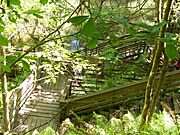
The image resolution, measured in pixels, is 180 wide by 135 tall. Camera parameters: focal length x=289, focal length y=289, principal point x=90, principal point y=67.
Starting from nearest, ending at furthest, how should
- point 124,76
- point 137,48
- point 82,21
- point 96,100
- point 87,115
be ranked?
point 82,21, point 96,100, point 87,115, point 124,76, point 137,48

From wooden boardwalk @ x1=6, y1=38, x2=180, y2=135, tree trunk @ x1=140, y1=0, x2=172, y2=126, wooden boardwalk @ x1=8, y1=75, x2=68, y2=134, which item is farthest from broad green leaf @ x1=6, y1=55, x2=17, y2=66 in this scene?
wooden boardwalk @ x1=8, y1=75, x2=68, y2=134

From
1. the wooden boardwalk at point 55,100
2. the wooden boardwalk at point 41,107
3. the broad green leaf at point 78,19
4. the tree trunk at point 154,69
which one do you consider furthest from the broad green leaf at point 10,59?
the wooden boardwalk at point 41,107

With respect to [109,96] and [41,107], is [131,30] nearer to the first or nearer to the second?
[109,96]

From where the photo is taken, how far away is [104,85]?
8281mm

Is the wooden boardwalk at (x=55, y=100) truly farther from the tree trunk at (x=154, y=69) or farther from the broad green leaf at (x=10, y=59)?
the broad green leaf at (x=10, y=59)

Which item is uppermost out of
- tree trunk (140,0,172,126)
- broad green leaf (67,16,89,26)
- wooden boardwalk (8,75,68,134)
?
broad green leaf (67,16,89,26)

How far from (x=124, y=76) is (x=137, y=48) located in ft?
10.5

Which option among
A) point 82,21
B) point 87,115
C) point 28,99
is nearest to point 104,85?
point 87,115

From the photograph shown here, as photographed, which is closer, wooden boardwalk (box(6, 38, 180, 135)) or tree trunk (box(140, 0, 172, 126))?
tree trunk (box(140, 0, 172, 126))

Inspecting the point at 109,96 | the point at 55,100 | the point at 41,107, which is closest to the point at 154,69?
the point at 109,96

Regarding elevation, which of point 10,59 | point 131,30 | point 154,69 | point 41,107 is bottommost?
point 41,107

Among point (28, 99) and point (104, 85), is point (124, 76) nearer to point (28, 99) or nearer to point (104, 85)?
point (104, 85)

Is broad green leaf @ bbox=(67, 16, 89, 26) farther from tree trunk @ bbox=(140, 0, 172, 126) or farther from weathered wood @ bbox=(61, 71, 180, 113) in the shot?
weathered wood @ bbox=(61, 71, 180, 113)

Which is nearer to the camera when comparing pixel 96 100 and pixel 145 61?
pixel 96 100
